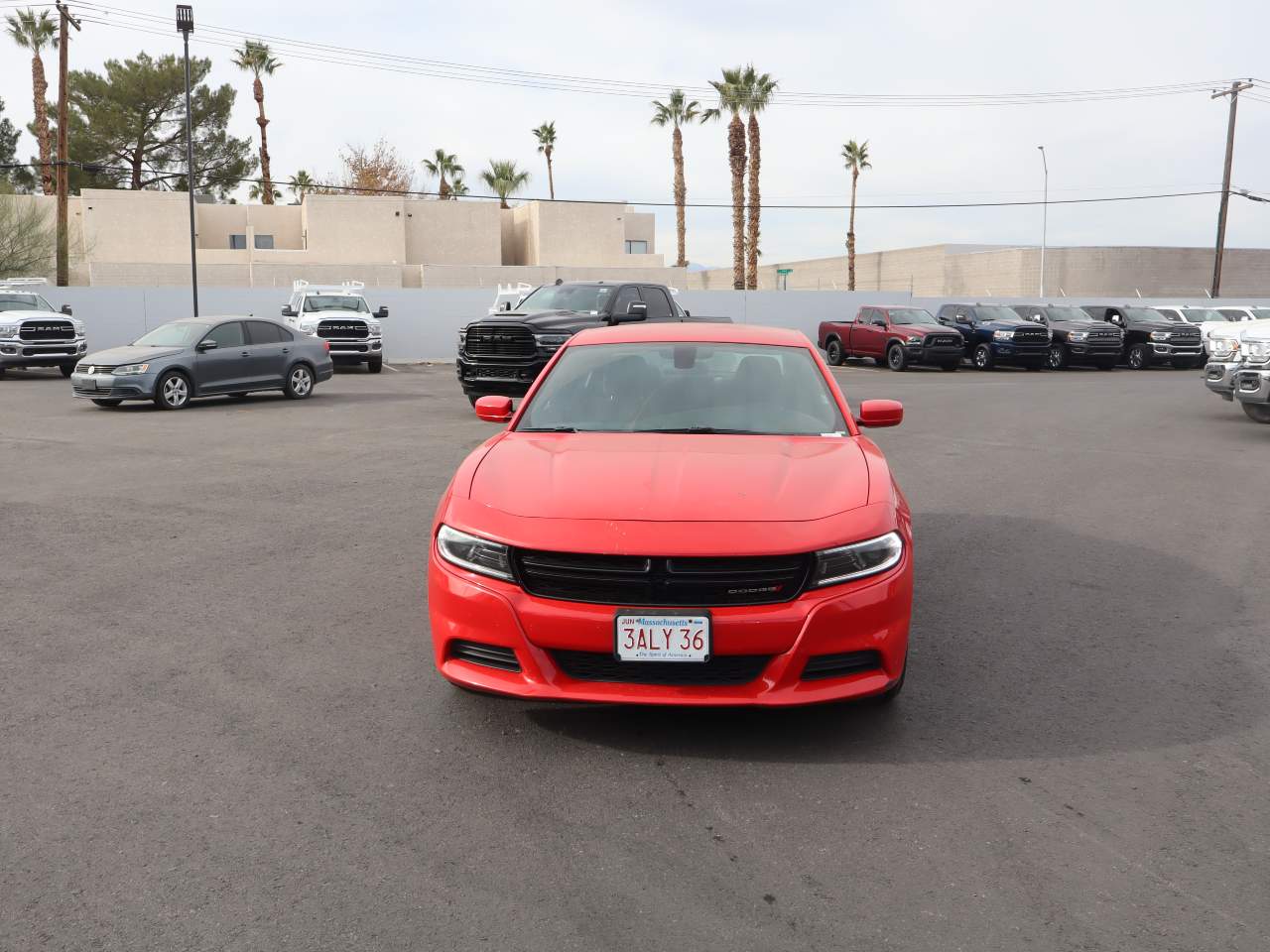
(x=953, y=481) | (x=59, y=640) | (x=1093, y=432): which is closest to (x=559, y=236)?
(x=1093, y=432)

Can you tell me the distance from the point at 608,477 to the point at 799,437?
121 centimetres

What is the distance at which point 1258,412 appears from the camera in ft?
53.6

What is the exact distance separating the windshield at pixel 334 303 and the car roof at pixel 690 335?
23178 mm

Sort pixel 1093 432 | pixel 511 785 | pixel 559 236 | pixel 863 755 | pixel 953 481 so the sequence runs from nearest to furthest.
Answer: pixel 511 785 < pixel 863 755 < pixel 953 481 < pixel 1093 432 < pixel 559 236

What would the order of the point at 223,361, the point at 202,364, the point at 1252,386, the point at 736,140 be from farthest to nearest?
the point at 736,140, the point at 223,361, the point at 202,364, the point at 1252,386

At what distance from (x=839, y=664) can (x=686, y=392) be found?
2.02m

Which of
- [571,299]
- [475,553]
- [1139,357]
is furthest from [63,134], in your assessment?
[475,553]

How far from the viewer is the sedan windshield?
31.8 m

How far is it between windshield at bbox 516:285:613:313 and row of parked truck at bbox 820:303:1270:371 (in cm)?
1496

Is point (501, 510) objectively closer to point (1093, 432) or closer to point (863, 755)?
point (863, 755)

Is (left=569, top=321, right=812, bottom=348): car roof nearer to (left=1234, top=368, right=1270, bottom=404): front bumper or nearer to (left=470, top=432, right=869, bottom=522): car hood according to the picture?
(left=470, top=432, right=869, bottom=522): car hood

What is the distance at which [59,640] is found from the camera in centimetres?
551

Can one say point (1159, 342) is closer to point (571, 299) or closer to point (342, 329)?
point (571, 299)

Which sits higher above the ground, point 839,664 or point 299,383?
point 299,383
